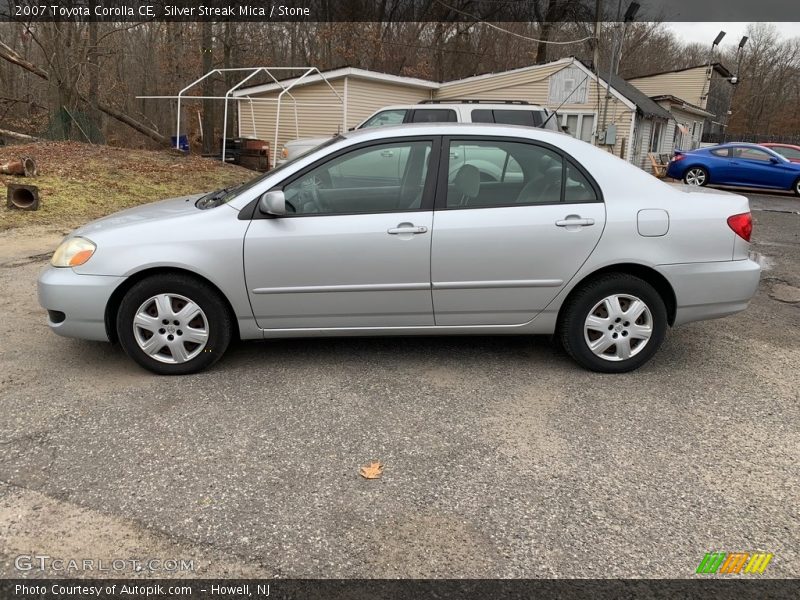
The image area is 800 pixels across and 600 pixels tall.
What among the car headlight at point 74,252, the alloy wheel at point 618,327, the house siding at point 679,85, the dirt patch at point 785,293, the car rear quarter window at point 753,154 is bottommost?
the dirt patch at point 785,293

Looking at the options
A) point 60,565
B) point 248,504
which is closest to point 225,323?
point 248,504

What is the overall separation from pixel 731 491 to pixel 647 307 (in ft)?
4.65

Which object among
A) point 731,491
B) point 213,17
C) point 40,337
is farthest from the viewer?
point 213,17

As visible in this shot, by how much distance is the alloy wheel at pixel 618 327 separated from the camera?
3949 mm

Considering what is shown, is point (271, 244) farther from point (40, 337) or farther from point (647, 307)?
point (647, 307)

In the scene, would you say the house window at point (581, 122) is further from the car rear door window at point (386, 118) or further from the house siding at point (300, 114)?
the car rear door window at point (386, 118)

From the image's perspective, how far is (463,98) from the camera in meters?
22.0

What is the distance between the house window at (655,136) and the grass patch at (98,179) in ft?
64.0

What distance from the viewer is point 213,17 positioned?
21.5m

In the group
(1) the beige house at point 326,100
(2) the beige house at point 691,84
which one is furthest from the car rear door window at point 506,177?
(2) the beige house at point 691,84

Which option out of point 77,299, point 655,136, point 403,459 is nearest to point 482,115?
point 77,299

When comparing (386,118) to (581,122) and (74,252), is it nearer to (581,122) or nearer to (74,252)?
(74,252)

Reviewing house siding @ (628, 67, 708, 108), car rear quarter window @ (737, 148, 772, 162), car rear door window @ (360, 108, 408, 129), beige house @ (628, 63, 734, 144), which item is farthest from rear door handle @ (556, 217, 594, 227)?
house siding @ (628, 67, 708, 108)

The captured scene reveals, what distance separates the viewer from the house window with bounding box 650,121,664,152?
27.2 metres
